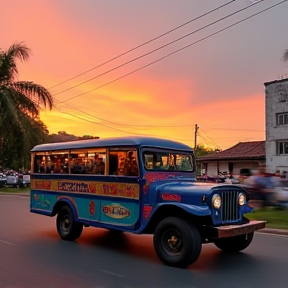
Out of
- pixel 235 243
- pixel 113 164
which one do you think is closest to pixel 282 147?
pixel 235 243

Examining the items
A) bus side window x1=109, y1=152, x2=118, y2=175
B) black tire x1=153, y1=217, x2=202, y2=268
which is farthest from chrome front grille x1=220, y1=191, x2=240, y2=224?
bus side window x1=109, y1=152, x2=118, y2=175

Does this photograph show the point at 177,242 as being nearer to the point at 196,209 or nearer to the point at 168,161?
the point at 196,209

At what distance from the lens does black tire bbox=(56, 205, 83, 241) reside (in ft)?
32.2

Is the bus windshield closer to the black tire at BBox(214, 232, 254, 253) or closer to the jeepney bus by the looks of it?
the jeepney bus

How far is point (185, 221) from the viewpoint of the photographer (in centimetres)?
732

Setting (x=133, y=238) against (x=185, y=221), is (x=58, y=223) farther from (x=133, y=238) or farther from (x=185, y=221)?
(x=185, y=221)

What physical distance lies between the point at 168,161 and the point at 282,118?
3267cm

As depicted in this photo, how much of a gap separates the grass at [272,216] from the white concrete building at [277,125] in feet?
80.3

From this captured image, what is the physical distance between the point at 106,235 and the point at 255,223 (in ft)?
13.5

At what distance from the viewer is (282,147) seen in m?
39.4

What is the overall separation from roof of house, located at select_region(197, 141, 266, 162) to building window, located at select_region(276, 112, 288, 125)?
14.8ft

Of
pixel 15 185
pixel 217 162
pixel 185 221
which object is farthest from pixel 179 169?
pixel 217 162

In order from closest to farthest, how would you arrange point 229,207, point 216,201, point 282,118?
point 216,201
point 229,207
point 282,118

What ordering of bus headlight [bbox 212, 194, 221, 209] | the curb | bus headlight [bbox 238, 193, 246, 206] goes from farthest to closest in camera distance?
the curb, bus headlight [bbox 238, 193, 246, 206], bus headlight [bbox 212, 194, 221, 209]
